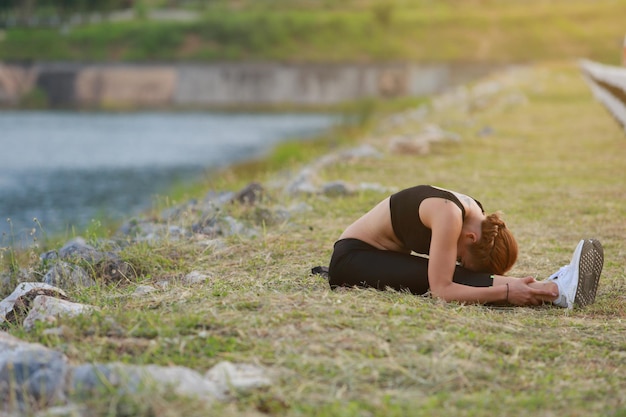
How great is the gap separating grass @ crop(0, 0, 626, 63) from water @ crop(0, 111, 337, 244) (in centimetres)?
2981

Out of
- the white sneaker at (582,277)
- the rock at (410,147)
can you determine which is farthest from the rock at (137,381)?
the rock at (410,147)

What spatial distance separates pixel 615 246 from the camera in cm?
696

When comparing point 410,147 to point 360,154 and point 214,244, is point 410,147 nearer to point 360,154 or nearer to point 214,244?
point 360,154

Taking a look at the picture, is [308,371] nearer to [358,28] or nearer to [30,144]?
[30,144]

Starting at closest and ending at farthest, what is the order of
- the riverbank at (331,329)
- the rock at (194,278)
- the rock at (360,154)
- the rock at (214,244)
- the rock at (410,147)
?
the riverbank at (331,329) → the rock at (194,278) → the rock at (214,244) → the rock at (360,154) → the rock at (410,147)

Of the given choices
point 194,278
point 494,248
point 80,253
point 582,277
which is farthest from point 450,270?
point 80,253

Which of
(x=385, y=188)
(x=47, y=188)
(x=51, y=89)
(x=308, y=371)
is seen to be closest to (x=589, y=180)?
(x=385, y=188)

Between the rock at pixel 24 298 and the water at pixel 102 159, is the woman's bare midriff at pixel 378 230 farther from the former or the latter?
the water at pixel 102 159

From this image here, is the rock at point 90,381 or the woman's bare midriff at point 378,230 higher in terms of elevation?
the woman's bare midriff at point 378,230

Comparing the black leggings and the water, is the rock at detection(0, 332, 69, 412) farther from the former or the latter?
the water

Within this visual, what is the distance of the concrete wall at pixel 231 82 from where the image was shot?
67625mm

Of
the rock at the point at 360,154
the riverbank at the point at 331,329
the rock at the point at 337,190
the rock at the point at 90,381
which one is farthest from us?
the rock at the point at 360,154

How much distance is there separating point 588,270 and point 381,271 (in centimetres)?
107

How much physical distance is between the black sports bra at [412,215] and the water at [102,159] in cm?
372
